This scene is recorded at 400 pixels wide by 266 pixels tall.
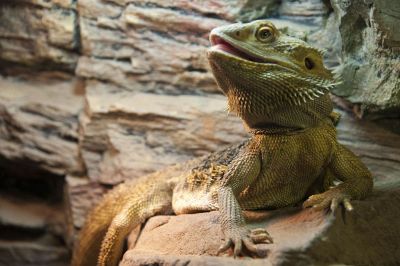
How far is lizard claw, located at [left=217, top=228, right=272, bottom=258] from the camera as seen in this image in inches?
123

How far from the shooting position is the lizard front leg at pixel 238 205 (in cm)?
322

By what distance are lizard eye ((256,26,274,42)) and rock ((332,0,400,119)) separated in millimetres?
859

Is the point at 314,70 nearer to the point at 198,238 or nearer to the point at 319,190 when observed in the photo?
the point at 319,190

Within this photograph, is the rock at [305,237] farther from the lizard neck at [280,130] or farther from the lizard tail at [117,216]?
the lizard tail at [117,216]

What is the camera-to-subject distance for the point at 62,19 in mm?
5867

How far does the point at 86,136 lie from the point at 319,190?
8.71 feet

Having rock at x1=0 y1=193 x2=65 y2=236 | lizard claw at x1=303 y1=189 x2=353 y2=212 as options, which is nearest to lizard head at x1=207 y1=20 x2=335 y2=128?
lizard claw at x1=303 y1=189 x2=353 y2=212

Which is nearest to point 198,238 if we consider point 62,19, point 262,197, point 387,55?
point 262,197

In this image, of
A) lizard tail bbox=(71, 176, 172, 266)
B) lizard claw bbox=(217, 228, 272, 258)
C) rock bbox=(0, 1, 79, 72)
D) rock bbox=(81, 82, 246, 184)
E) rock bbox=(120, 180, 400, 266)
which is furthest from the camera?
rock bbox=(0, 1, 79, 72)

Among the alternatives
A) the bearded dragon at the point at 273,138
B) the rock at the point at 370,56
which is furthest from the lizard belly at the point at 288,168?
the rock at the point at 370,56

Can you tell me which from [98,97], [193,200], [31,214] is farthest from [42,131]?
[193,200]

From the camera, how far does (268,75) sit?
11.6 ft

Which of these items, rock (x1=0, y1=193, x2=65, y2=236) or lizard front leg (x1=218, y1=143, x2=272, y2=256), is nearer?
lizard front leg (x1=218, y1=143, x2=272, y2=256)

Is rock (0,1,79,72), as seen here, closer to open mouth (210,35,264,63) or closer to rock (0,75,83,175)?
rock (0,75,83,175)
